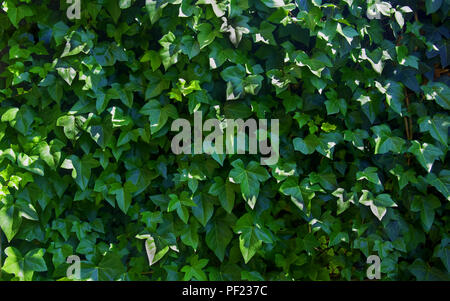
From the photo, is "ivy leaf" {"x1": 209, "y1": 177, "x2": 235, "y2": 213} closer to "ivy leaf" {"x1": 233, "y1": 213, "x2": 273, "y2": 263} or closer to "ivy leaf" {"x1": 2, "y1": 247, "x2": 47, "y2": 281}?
"ivy leaf" {"x1": 233, "y1": 213, "x2": 273, "y2": 263}

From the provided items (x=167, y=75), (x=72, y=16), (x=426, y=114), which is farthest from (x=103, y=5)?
(x=426, y=114)

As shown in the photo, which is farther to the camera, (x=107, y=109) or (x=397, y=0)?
(x=397, y=0)

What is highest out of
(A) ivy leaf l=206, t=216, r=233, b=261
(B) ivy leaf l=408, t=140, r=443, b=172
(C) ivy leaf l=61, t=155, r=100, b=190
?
(B) ivy leaf l=408, t=140, r=443, b=172

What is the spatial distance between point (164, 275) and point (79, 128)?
0.79 meters

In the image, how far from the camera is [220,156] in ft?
6.20

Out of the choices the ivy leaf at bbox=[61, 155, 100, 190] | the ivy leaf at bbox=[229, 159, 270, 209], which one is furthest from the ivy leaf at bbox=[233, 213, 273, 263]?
the ivy leaf at bbox=[61, 155, 100, 190]

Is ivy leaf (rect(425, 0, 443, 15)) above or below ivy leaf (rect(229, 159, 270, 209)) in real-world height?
above

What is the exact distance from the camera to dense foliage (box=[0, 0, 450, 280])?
1936 mm

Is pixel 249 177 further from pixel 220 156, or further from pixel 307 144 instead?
pixel 307 144

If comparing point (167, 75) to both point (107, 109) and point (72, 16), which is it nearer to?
point (107, 109)

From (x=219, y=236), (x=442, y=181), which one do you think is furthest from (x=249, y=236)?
(x=442, y=181)

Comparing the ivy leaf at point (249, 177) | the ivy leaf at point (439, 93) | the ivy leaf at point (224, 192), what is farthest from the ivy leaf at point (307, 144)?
the ivy leaf at point (439, 93)

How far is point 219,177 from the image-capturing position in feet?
6.43

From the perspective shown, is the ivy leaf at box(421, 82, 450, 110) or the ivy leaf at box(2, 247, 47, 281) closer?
the ivy leaf at box(2, 247, 47, 281)
